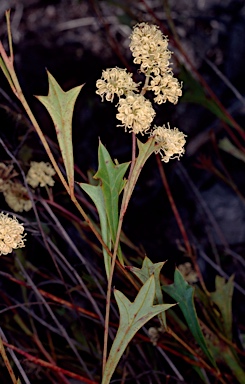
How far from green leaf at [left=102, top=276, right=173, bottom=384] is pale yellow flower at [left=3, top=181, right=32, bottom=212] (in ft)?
1.10

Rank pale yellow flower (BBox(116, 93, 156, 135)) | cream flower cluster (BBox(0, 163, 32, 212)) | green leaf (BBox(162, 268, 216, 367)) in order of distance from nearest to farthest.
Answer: pale yellow flower (BBox(116, 93, 156, 135)) < green leaf (BBox(162, 268, 216, 367)) < cream flower cluster (BBox(0, 163, 32, 212))

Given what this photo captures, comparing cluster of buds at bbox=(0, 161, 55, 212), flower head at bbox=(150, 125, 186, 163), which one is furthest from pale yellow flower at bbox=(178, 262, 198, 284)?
flower head at bbox=(150, 125, 186, 163)

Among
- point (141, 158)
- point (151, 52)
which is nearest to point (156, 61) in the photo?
point (151, 52)

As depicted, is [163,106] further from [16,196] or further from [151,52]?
[151,52]

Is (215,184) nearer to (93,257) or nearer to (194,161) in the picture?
(194,161)

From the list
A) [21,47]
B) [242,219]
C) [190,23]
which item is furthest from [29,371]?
[190,23]

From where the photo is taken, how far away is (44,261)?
1.28 m

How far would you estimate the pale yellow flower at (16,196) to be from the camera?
35.8 inches

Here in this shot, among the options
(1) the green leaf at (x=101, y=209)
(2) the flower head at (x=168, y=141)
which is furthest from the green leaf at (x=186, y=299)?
(2) the flower head at (x=168, y=141)

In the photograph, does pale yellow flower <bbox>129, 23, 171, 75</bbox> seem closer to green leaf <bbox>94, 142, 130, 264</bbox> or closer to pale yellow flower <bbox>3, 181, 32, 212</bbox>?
green leaf <bbox>94, 142, 130, 264</bbox>

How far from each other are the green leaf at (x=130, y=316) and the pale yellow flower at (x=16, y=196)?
335mm

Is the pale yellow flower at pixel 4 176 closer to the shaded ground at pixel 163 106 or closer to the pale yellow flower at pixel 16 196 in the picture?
the pale yellow flower at pixel 16 196

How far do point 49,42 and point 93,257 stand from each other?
0.89 meters

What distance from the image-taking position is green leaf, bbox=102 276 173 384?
0.62 m
